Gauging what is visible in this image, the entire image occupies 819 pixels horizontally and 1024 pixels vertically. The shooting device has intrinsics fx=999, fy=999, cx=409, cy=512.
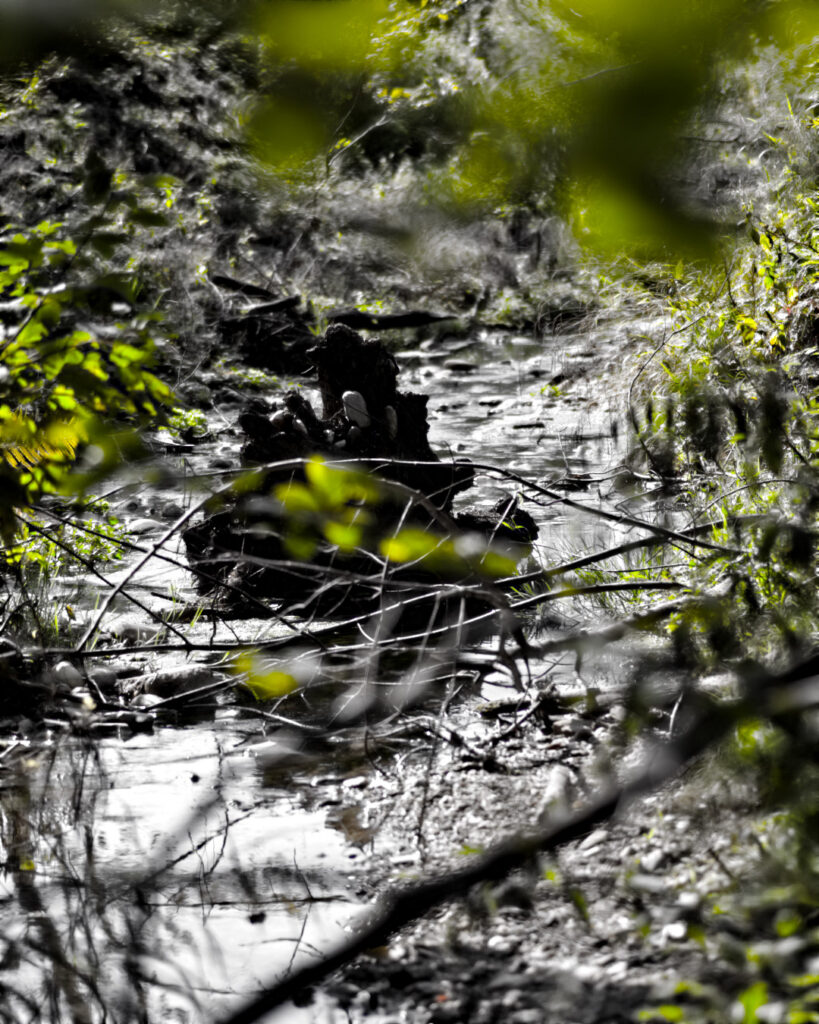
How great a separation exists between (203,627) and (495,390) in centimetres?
720

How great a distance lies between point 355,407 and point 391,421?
0.33 metres

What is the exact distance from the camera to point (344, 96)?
88 cm

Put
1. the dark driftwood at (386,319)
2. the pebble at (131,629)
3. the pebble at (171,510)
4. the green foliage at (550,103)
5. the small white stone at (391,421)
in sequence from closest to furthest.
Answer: the green foliage at (550,103) < the pebble at (131,629) < the small white stone at (391,421) < the pebble at (171,510) < the dark driftwood at (386,319)

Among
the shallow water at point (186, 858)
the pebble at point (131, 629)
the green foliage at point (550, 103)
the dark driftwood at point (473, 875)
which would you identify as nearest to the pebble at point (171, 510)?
the pebble at point (131, 629)

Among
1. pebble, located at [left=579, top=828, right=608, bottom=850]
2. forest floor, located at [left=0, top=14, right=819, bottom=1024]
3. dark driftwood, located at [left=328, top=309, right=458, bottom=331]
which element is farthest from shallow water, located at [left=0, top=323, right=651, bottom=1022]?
dark driftwood, located at [left=328, top=309, right=458, bottom=331]

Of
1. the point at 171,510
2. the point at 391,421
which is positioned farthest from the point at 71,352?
the point at 171,510

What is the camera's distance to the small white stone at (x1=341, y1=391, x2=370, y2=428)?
20.3 ft

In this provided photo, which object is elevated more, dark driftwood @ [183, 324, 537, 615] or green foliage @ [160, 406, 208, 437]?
green foliage @ [160, 406, 208, 437]

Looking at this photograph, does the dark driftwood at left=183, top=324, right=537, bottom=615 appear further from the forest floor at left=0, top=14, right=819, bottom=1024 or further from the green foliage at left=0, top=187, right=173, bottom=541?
the green foliage at left=0, top=187, right=173, bottom=541

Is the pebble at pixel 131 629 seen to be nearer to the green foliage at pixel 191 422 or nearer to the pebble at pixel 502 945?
the pebble at pixel 502 945

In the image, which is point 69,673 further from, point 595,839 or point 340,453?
point 595,839

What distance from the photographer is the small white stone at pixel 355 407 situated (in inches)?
244

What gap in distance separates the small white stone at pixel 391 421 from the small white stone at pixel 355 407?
0.14 m

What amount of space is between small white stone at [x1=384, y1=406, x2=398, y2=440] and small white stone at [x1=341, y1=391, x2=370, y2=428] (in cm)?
14
